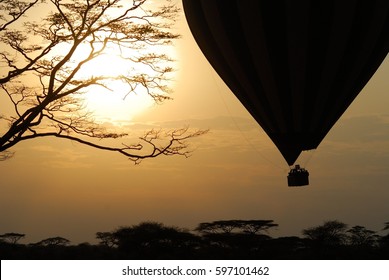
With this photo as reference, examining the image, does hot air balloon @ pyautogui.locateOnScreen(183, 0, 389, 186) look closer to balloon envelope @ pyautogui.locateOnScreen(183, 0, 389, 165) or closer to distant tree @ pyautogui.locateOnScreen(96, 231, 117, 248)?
balloon envelope @ pyautogui.locateOnScreen(183, 0, 389, 165)

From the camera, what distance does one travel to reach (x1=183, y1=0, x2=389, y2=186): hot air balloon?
74.6 feet

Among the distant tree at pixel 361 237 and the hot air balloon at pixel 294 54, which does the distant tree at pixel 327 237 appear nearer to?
the distant tree at pixel 361 237

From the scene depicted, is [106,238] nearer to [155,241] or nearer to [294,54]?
[155,241]

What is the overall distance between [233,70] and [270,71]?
1.32m

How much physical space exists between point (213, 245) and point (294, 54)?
2340 centimetres

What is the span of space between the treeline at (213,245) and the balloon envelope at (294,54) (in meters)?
18.2

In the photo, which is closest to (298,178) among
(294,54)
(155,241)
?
(294,54)

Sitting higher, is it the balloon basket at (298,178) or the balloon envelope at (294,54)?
the balloon envelope at (294,54)

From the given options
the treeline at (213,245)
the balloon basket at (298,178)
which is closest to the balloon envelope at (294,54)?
the balloon basket at (298,178)

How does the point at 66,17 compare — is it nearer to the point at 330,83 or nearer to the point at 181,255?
the point at 330,83

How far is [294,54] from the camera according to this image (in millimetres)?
23188

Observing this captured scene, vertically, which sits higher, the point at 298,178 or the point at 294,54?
the point at 294,54

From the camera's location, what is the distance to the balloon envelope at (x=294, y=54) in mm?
22734
